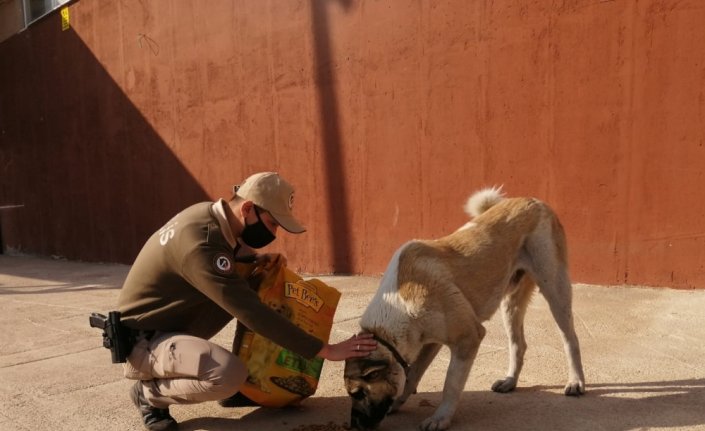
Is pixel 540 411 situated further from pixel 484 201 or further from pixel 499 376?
pixel 484 201

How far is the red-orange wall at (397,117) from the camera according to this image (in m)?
6.07

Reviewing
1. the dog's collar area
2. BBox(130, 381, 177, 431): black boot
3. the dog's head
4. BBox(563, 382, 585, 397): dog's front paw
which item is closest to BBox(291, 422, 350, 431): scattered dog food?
the dog's head

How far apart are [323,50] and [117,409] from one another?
19.2 feet

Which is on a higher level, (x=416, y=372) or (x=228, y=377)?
(x=228, y=377)

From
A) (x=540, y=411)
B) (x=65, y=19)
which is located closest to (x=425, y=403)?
(x=540, y=411)

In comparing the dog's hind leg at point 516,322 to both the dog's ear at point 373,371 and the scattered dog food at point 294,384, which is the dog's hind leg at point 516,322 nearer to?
the dog's ear at point 373,371

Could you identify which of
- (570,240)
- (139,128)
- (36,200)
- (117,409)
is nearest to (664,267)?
(570,240)

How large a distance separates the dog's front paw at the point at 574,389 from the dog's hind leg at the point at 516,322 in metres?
0.33

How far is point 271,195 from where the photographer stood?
11.2ft

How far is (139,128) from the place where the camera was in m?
12.1

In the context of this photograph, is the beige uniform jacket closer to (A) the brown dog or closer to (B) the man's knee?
(B) the man's knee

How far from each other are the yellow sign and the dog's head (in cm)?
1274

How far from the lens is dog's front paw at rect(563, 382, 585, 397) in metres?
3.77

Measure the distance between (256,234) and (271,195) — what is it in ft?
0.75
